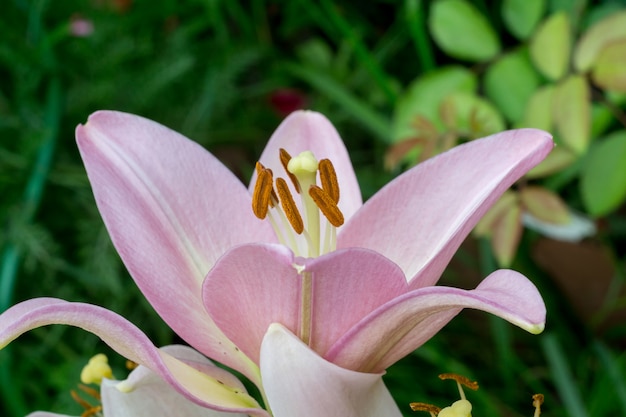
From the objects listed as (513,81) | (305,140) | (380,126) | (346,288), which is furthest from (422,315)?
(380,126)

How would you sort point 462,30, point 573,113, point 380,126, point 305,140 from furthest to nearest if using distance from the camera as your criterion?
point 380,126
point 462,30
point 573,113
point 305,140

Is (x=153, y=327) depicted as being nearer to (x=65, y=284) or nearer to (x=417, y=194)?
(x=65, y=284)

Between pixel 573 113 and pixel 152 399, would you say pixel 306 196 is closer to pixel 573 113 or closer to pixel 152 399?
pixel 152 399

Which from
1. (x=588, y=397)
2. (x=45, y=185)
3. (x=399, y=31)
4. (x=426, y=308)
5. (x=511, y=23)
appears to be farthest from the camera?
(x=399, y=31)

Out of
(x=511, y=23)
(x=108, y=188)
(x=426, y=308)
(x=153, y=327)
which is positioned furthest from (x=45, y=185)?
(x=426, y=308)

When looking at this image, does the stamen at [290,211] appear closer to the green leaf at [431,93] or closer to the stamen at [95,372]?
the stamen at [95,372]

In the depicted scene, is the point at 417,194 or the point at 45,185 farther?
the point at 45,185

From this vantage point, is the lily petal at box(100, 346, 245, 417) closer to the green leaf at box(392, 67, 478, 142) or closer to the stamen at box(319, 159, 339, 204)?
the stamen at box(319, 159, 339, 204)
